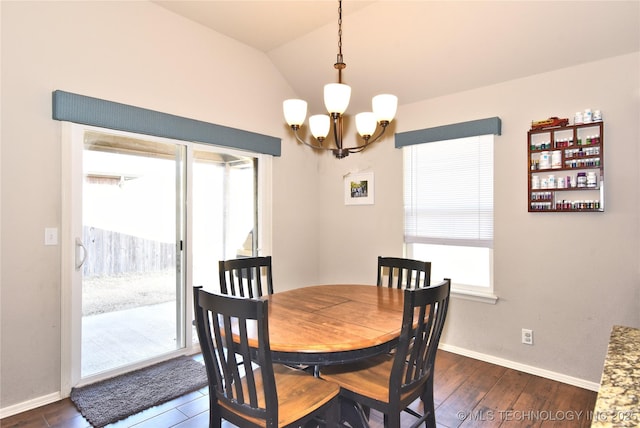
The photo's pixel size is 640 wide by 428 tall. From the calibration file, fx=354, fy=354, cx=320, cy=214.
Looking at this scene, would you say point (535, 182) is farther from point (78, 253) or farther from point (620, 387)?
point (78, 253)

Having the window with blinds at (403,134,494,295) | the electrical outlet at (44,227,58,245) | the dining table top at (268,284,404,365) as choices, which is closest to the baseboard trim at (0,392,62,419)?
the electrical outlet at (44,227,58,245)

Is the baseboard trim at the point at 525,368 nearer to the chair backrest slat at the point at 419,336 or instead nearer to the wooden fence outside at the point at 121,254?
the chair backrest slat at the point at 419,336

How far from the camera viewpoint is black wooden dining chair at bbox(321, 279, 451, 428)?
154 cm

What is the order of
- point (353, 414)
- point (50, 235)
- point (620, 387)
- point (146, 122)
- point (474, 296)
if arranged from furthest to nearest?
point (474, 296), point (146, 122), point (50, 235), point (353, 414), point (620, 387)

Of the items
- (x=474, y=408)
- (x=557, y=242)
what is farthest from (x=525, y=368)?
(x=557, y=242)

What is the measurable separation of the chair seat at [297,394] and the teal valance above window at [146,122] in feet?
6.79

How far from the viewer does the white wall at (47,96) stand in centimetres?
221

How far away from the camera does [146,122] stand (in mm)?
2770

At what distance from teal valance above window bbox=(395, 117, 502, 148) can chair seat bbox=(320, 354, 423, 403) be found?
81.5 inches

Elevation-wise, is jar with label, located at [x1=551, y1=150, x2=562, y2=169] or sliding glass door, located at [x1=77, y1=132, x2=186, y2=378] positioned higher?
jar with label, located at [x1=551, y1=150, x2=562, y2=169]

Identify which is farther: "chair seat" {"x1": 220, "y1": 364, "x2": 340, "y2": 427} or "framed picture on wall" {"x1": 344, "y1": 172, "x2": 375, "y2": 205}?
"framed picture on wall" {"x1": 344, "y1": 172, "x2": 375, "y2": 205}

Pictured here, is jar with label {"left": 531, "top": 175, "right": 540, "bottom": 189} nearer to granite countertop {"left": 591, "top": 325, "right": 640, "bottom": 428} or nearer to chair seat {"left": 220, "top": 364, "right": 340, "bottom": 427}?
granite countertop {"left": 591, "top": 325, "right": 640, "bottom": 428}

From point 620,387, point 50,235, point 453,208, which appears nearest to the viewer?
point 620,387

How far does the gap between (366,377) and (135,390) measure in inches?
67.2
